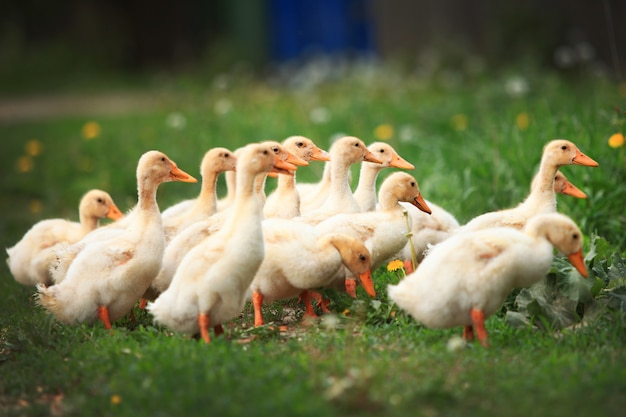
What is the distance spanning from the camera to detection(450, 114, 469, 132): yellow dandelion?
11367 millimetres

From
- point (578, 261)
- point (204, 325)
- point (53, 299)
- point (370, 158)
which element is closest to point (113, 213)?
point (53, 299)

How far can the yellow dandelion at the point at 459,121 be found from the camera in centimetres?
1137

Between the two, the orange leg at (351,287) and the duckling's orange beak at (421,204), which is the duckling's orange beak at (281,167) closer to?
the orange leg at (351,287)

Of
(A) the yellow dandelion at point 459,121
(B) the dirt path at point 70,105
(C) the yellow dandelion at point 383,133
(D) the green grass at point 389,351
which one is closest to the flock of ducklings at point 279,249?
(D) the green grass at point 389,351

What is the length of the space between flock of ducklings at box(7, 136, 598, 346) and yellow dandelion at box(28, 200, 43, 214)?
137 inches

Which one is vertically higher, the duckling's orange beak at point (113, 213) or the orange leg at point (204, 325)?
the duckling's orange beak at point (113, 213)

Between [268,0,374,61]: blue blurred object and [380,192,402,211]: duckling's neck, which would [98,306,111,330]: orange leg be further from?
[268,0,374,61]: blue blurred object

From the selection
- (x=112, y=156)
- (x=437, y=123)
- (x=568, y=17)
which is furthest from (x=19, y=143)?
(x=568, y=17)

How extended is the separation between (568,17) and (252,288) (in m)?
10.7

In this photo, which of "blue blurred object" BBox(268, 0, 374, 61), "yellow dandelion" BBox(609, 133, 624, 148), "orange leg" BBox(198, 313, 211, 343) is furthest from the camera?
"blue blurred object" BBox(268, 0, 374, 61)

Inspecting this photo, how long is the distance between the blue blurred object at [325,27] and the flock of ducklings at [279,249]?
1381 centimetres

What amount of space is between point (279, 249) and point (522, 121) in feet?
17.2

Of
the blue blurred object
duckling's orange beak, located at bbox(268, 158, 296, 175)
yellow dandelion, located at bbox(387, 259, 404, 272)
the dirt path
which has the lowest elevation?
yellow dandelion, located at bbox(387, 259, 404, 272)

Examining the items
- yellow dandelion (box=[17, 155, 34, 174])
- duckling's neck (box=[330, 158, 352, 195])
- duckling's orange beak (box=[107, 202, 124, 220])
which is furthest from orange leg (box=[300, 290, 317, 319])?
yellow dandelion (box=[17, 155, 34, 174])
